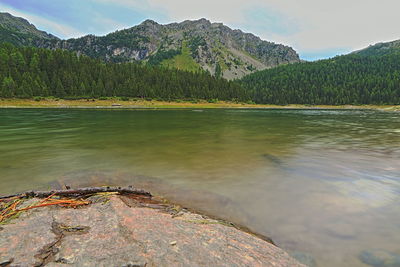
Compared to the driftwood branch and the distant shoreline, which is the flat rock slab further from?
the distant shoreline

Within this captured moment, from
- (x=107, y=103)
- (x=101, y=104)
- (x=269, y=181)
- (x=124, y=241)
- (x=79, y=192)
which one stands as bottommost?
(x=101, y=104)

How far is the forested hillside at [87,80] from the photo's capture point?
138375mm

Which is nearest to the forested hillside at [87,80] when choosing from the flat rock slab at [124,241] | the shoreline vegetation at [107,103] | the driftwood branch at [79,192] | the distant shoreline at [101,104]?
the shoreline vegetation at [107,103]

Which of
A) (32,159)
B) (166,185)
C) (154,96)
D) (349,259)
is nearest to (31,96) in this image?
(154,96)

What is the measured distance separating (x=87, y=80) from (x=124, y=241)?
174 m

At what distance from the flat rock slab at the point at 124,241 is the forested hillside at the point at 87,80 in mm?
149181

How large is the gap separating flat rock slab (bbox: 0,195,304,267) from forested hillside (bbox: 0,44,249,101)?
489 feet

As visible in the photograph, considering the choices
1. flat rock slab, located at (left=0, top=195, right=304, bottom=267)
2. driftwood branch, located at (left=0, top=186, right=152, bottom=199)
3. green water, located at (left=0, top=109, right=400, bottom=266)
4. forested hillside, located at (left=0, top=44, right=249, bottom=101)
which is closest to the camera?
flat rock slab, located at (left=0, top=195, right=304, bottom=267)

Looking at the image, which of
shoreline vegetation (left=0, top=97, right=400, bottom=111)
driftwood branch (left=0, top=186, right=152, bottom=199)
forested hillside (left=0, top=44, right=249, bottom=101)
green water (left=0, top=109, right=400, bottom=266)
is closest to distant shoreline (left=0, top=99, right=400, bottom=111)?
shoreline vegetation (left=0, top=97, right=400, bottom=111)

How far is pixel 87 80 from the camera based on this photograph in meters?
157

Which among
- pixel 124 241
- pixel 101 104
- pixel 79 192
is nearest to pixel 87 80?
pixel 101 104

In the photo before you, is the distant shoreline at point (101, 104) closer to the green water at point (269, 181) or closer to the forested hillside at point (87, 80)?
the forested hillside at point (87, 80)

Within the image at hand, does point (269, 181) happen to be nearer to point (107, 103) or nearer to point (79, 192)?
point (79, 192)

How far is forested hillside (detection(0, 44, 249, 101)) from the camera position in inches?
5448
